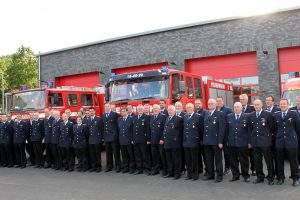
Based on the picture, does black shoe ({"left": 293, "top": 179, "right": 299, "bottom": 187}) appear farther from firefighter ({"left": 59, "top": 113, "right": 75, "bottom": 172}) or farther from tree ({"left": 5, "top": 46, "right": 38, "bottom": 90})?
tree ({"left": 5, "top": 46, "right": 38, "bottom": 90})

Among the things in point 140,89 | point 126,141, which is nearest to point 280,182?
point 126,141

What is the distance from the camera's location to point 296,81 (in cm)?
1220

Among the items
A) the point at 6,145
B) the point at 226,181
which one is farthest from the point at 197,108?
the point at 6,145

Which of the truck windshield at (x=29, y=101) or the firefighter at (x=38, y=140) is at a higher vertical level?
the truck windshield at (x=29, y=101)

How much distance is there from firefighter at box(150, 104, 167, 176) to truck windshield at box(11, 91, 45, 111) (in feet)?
17.6

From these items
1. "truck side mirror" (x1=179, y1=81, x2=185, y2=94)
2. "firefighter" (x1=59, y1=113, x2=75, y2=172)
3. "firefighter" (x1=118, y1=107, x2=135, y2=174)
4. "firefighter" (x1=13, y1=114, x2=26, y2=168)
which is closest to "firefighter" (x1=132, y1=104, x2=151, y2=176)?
"firefighter" (x1=118, y1=107, x2=135, y2=174)

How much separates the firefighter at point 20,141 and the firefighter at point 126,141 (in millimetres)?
3765

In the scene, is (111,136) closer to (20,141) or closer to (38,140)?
(38,140)

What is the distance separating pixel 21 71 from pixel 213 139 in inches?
1505

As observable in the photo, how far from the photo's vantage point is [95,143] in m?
10.8

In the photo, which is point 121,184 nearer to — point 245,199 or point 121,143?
point 121,143

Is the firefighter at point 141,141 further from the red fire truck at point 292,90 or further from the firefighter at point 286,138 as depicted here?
the red fire truck at point 292,90

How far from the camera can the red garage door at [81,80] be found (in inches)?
979

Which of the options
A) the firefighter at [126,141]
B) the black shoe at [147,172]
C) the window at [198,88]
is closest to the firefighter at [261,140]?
the black shoe at [147,172]
